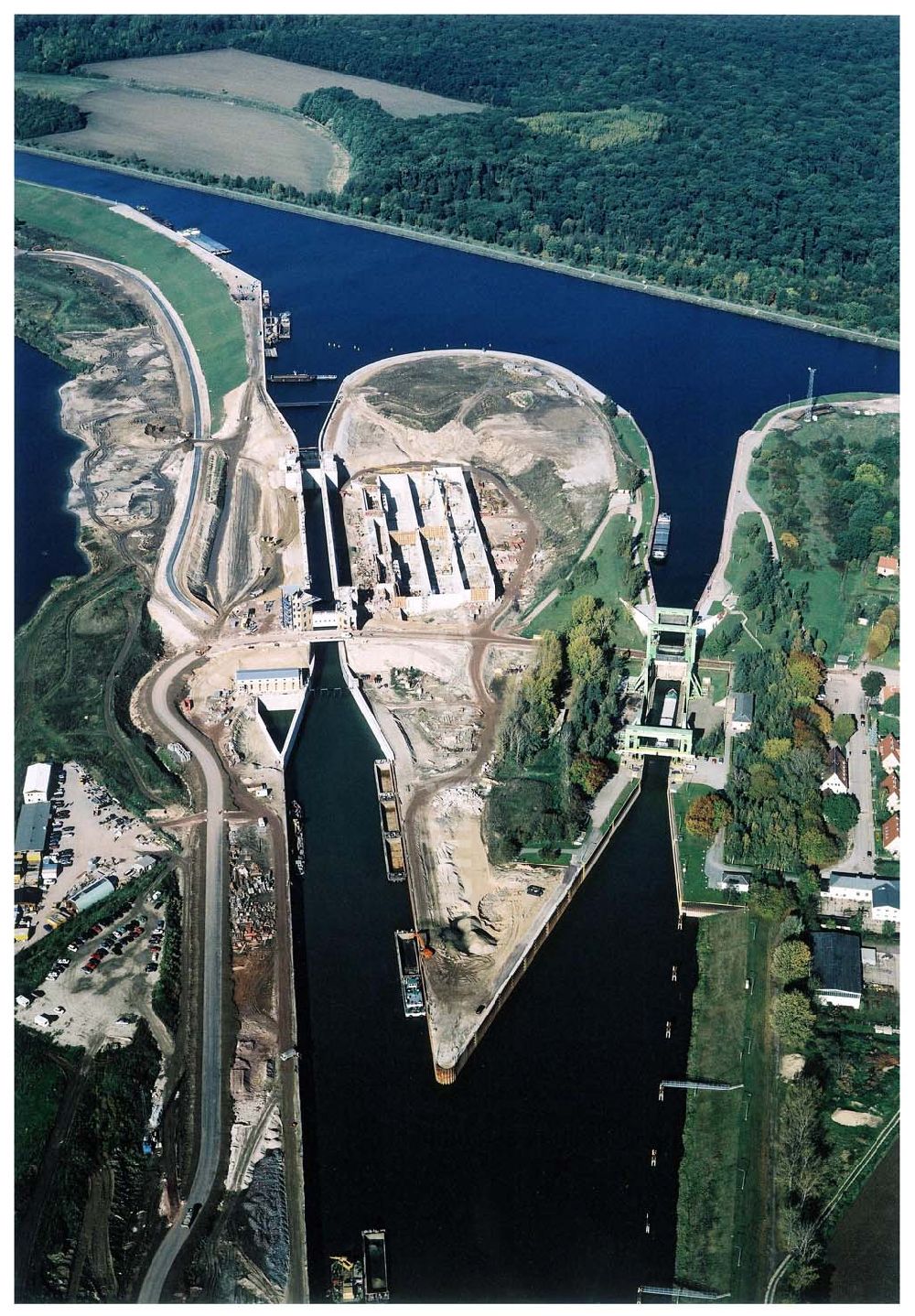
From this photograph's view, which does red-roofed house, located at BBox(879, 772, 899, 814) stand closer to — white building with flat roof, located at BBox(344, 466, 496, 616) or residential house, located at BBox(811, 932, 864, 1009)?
residential house, located at BBox(811, 932, 864, 1009)

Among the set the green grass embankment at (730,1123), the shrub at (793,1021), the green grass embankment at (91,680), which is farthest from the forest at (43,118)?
the shrub at (793,1021)

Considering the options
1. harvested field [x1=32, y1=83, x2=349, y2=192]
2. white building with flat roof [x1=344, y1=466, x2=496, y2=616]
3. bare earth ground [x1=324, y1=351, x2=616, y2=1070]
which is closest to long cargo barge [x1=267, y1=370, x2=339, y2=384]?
bare earth ground [x1=324, y1=351, x2=616, y2=1070]

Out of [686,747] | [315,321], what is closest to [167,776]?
[686,747]

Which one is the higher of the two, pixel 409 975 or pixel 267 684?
pixel 267 684

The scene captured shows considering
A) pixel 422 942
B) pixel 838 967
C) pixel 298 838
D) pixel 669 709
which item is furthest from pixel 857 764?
pixel 298 838

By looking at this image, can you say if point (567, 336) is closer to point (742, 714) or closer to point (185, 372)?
point (185, 372)

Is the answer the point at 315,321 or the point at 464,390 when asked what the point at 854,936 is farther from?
the point at 315,321
